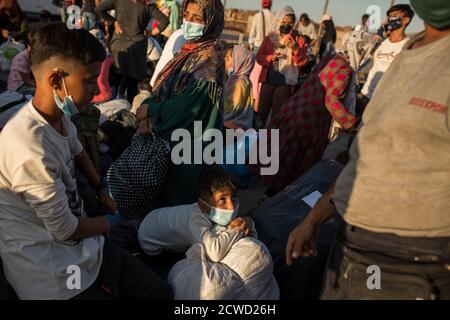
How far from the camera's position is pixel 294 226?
280 centimetres

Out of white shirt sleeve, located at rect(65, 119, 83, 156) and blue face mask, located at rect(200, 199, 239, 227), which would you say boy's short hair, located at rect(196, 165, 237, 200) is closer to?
blue face mask, located at rect(200, 199, 239, 227)

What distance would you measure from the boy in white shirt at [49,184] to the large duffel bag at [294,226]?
116 centimetres

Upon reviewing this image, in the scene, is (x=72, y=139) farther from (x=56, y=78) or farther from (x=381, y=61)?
(x=381, y=61)

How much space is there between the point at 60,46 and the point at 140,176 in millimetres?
1443

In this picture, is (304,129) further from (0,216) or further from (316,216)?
(0,216)

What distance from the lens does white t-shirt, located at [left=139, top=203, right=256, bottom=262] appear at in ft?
7.55

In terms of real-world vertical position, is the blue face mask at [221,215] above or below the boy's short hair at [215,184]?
below

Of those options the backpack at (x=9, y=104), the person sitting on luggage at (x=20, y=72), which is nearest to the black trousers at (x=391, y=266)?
the backpack at (x=9, y=104)

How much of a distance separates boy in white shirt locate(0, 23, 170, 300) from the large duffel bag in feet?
3.80

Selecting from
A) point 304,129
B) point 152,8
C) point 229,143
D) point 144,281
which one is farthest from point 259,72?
point 144,281

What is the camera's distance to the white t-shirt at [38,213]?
149cm

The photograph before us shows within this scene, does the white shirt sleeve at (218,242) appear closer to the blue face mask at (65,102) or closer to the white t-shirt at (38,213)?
the white t-shirt at (38,213)

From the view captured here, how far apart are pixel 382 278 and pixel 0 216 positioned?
1404 mm

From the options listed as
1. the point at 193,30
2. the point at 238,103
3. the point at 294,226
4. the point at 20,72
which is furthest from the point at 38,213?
the point at 238,103
